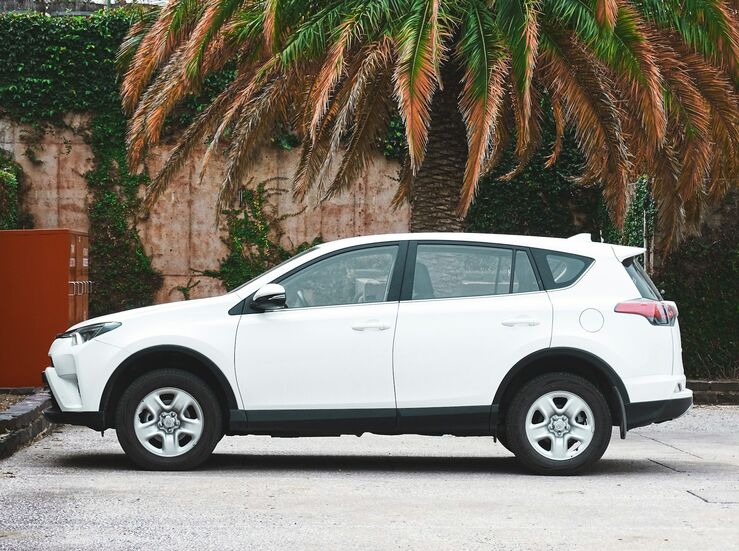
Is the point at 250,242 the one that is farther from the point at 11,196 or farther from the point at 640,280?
the point at 640,280

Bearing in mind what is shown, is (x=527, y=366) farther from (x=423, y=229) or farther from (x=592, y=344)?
(x=423, y=229)

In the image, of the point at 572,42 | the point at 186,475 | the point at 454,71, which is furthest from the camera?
the point at 454,71

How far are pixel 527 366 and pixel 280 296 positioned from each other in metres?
1.83

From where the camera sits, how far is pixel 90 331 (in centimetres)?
908

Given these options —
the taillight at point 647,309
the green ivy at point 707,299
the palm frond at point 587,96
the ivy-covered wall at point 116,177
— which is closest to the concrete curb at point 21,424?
the taillight at point 647,309

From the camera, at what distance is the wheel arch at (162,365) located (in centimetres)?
880

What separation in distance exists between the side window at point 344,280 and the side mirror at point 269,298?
0.13m

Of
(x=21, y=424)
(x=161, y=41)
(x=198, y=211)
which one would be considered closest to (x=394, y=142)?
(x=198, y=211)

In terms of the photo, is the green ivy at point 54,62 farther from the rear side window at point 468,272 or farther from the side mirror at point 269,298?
the rear side window at point 468,272

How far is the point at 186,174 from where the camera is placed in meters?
18.5

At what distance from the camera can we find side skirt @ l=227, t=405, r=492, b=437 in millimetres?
8773

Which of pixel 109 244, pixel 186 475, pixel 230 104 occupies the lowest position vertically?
pixel 186 475

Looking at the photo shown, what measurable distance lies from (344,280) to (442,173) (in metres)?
5.33

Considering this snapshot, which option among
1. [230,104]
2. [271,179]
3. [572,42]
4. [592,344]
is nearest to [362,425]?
[592,344]
